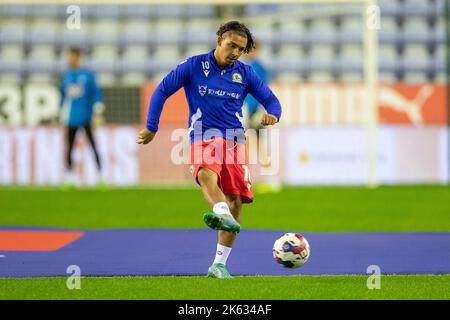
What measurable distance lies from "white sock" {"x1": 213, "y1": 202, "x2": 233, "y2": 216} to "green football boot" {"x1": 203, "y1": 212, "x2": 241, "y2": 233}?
0.22 ft

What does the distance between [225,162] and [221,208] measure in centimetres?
54

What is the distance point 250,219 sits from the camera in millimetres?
10945

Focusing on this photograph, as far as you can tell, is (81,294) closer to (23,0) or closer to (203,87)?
(203,87)

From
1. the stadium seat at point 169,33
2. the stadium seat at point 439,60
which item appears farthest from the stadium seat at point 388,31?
the stadium seat at point 169,33

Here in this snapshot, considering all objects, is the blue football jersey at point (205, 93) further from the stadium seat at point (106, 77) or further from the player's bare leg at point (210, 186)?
the stadium seat at point (106, 77)

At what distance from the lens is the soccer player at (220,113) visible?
21.4 ft

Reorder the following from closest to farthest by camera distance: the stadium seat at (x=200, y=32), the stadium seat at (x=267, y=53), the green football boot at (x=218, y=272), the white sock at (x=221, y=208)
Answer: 1. the white sock at (x=221, y=208)
2. the green football boot at (x=218, y=272)
3. the stadium seat at (x=200, y=32)
4. the stadium seat at (x=267, y=53)

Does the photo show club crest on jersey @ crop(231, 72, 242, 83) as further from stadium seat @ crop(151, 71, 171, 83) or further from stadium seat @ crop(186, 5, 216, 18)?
stadium seat @ crop(186, 5, 216, 18)

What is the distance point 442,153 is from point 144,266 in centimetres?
1146

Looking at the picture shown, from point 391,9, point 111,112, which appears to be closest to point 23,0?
point 111,112

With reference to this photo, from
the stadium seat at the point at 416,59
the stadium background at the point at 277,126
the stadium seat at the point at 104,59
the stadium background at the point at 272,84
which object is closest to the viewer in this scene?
the stadium background at the point at 277,126

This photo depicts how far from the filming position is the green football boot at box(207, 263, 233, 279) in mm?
6258

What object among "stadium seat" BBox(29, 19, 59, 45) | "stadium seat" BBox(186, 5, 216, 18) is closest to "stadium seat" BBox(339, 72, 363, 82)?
"stadium seat" BBox(186, 5, 216, 18)

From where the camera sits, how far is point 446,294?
5.53m
